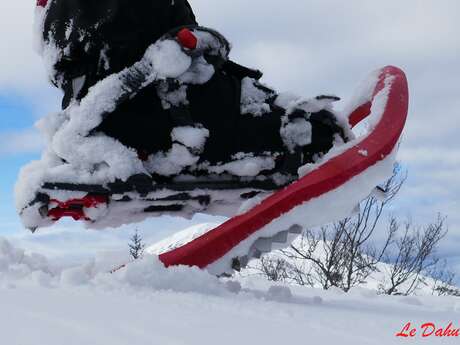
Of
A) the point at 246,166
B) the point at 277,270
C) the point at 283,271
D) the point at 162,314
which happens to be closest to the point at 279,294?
the point at 246,166

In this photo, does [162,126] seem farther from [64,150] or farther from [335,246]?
[335,246]

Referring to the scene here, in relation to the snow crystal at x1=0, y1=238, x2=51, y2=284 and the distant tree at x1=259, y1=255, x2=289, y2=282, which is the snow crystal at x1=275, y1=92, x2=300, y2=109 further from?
the distant tree at x1=259, y1=255, x2=289, y2=282

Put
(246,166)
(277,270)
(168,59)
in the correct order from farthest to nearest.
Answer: (277,270)
(246,166)
(168,59)

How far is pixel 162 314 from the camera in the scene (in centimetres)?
66

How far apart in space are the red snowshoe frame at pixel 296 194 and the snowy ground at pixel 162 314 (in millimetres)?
87

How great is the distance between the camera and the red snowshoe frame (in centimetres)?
108

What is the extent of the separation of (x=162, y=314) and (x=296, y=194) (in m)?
0.54

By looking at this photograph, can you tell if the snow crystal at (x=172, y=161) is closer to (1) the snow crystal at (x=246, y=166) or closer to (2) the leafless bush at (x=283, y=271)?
(1) the snow crystal at (x=246, y=166)

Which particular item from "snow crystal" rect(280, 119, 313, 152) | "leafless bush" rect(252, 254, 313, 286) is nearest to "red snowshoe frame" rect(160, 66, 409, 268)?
"snow crystal" rect(280, 119, 313, 152)

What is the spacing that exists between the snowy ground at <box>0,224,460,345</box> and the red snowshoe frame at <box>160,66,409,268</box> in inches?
3.4

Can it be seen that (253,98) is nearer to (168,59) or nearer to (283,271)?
(168,59)

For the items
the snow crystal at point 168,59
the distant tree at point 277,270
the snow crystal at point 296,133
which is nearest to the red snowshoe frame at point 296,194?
the snow crystal at point 296,133

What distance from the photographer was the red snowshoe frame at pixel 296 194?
3.55 ft

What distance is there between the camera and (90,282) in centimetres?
91
